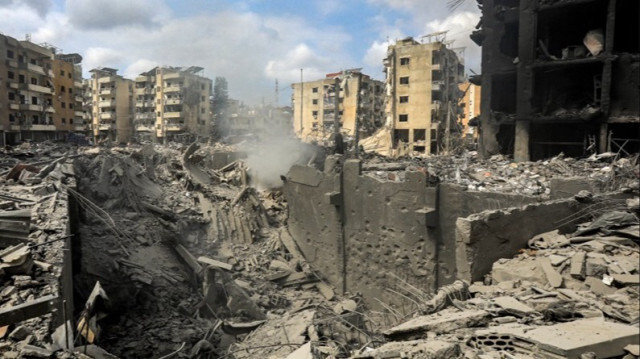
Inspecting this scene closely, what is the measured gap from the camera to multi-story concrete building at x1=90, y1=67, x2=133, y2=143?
7006 centimetres

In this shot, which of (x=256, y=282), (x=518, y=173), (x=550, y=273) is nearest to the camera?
(x=550, y=273)

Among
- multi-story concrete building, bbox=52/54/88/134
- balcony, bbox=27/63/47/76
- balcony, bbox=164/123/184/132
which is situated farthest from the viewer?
balcony, bbox=164/123/184/132

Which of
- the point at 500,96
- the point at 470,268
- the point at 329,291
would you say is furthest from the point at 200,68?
the point at 470,268

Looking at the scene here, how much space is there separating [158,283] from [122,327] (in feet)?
6.86

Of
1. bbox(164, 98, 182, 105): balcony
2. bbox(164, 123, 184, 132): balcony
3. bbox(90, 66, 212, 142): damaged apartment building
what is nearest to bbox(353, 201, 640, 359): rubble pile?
bbox(90, 66, 212, 142): damaged apartment building

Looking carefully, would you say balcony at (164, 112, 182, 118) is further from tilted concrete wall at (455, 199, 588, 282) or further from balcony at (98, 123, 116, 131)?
tilted concrete wall at (455, 199, 588, 282)

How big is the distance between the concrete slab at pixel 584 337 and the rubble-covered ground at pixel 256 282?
2 cm

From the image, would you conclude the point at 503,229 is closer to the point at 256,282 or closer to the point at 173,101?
the point at 256,282

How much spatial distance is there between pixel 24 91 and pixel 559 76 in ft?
161

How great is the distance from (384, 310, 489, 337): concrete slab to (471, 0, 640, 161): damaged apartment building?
48.8 ft

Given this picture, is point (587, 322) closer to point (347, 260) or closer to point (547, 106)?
point (347, 260)

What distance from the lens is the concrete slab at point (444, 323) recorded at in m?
5.02

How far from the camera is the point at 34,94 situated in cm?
4725

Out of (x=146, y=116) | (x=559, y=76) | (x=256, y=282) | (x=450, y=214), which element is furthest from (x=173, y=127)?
(x=450, y=214)
